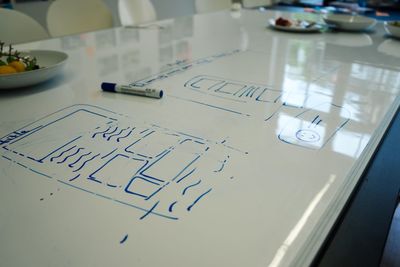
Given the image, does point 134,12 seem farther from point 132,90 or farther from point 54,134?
point 54,134

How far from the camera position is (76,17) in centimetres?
151

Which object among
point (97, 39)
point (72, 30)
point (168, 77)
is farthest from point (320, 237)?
point (72, 30)

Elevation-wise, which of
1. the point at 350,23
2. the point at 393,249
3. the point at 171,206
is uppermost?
the point at 350,23

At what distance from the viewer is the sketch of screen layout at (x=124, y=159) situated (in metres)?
0.43

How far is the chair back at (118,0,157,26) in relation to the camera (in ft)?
5.60

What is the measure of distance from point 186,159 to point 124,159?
3.7 inches

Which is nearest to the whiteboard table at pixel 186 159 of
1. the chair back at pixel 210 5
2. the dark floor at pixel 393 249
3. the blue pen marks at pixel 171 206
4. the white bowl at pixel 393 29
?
the blue pen marks at pixel 171 206

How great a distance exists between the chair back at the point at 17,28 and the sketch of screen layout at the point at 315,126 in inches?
44.5

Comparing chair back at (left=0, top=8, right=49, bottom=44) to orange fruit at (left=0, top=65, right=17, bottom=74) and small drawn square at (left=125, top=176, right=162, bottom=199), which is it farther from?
small drawn square at (left=125, top=176, right=162, bottom=199)

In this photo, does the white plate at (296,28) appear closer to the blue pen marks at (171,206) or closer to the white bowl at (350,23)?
the white bowl at (350,23)

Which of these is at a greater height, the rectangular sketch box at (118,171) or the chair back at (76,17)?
the chair back at (76,17)

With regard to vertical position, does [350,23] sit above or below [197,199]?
above

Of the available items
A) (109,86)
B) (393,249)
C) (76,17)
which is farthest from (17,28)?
(393,249)

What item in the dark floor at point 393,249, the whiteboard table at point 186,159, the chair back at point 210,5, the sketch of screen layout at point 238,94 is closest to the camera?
the whiteboard table at point 186,159
